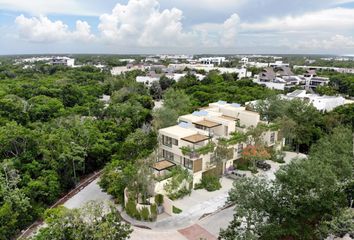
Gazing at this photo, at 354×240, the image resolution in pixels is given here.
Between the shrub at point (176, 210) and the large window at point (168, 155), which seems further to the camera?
the large window at point (168, 155)

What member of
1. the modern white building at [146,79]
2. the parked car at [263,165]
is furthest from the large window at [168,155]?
the modern white building at [146,79]

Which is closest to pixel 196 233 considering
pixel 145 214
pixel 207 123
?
pixel 145 214

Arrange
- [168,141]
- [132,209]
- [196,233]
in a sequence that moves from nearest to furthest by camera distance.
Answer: [196,233], [132,209], [168,141]

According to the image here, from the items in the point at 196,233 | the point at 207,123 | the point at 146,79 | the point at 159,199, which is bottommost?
the point at 196,233

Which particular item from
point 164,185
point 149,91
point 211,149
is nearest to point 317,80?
point 149,91

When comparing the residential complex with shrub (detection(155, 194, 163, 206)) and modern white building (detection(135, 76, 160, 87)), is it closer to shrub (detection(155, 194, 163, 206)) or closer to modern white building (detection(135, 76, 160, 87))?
shrub (detection(155, 194, 163, 206))

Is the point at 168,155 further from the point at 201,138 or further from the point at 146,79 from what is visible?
the point at 146,79

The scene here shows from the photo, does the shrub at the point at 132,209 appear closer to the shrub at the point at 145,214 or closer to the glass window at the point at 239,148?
the shrub at the point at 145,214

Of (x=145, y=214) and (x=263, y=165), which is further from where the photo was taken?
(x=263, y=165)

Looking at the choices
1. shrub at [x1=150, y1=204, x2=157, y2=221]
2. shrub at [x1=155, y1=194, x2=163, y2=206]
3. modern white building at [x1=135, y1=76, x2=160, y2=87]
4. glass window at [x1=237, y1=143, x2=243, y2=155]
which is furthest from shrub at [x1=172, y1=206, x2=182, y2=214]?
modern white building at [x1=135, y1=76, x2=160, y2=87]
